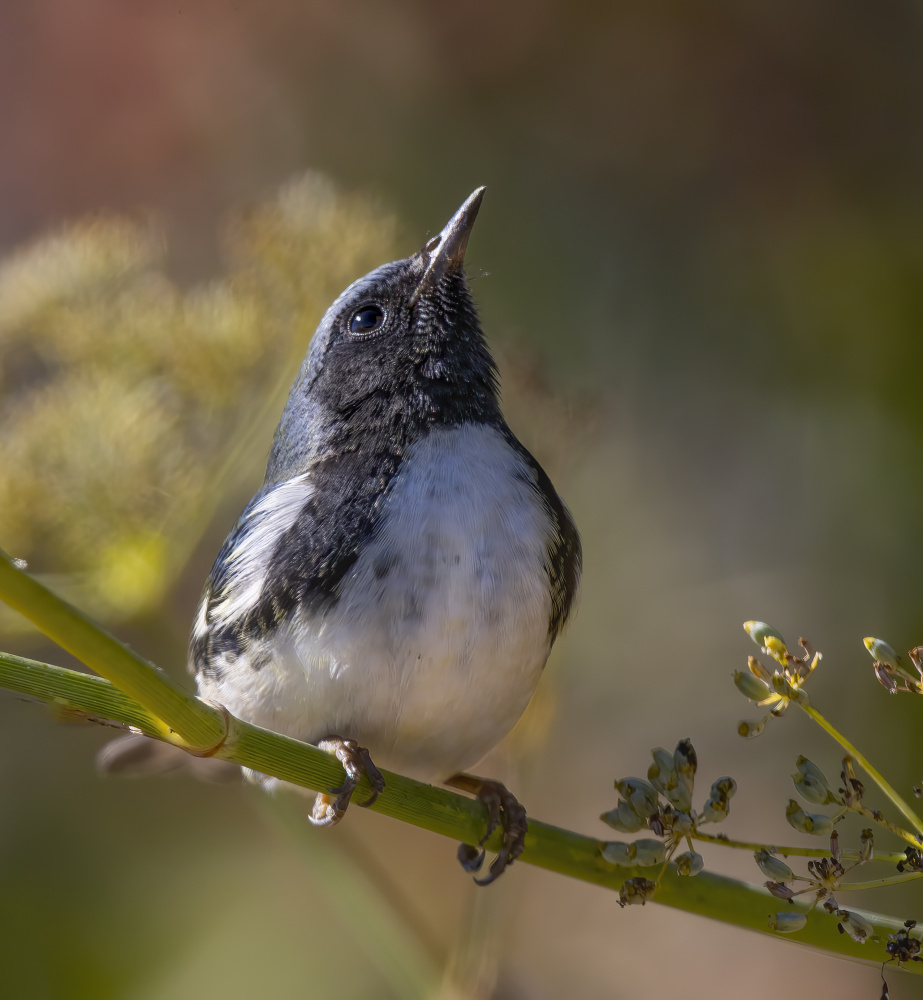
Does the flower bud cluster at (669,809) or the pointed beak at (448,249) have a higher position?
the pointed beak at (448,249)

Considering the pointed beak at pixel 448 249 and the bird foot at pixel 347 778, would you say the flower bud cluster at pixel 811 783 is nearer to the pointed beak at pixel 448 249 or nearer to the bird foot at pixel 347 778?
the bird foot at pixel 347 778

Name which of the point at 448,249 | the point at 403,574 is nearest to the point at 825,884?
the point at 403,574

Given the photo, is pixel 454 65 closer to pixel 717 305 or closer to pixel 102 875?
pixel 717 305

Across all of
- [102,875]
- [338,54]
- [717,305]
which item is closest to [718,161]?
[717,305]

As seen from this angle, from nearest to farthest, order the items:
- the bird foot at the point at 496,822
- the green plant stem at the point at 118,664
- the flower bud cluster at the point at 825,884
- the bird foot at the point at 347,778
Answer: the green plant stem at the point at 118,664 → the flower bud cluster at the point at 825,884 → the bird foot at the point at 347,778 → the bird foot at the point at 496,822

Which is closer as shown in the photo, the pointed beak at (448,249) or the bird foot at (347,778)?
the bird foot at (347,778)

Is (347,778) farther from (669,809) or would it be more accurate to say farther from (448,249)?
(448,249)

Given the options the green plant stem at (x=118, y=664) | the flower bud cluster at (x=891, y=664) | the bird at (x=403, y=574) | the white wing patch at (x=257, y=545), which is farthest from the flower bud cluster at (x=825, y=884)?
the white wing patch at (x=257, y=545)
